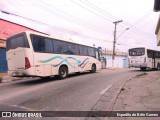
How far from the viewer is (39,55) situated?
1136 centimetres

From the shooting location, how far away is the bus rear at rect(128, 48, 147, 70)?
74.6 ft

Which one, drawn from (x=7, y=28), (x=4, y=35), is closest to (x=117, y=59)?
(x=7, y=28)

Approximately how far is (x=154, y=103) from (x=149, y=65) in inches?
725

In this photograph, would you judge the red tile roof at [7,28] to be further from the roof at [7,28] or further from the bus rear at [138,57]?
the bus rear at [138,57]

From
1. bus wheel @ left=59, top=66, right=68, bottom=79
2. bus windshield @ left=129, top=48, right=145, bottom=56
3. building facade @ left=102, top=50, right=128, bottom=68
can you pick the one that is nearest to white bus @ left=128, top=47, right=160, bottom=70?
bus windshield @ left=129, top=48, right=145, bottom=56

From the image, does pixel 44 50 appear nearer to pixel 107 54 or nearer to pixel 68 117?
pixel 68 117

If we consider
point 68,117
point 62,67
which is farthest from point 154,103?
point 62,67

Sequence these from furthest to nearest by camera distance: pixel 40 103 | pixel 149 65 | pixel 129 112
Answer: pixel 149 65, pixel 40 103, pixel 129 112

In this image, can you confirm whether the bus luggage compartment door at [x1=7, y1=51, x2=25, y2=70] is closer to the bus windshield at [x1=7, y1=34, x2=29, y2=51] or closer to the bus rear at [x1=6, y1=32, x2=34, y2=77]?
the bus rear at [x1=6, y1=32, x2=34, y2=77]

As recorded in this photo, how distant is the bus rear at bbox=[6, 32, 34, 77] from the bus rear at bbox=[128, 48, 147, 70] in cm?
1577

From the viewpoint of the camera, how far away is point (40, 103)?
258 inches

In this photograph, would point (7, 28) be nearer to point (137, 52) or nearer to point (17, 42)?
point (17, 42)

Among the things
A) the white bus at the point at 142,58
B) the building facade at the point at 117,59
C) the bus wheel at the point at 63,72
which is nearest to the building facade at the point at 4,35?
the bus wheel at the point at 63,72

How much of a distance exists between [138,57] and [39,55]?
15191 millimetres
